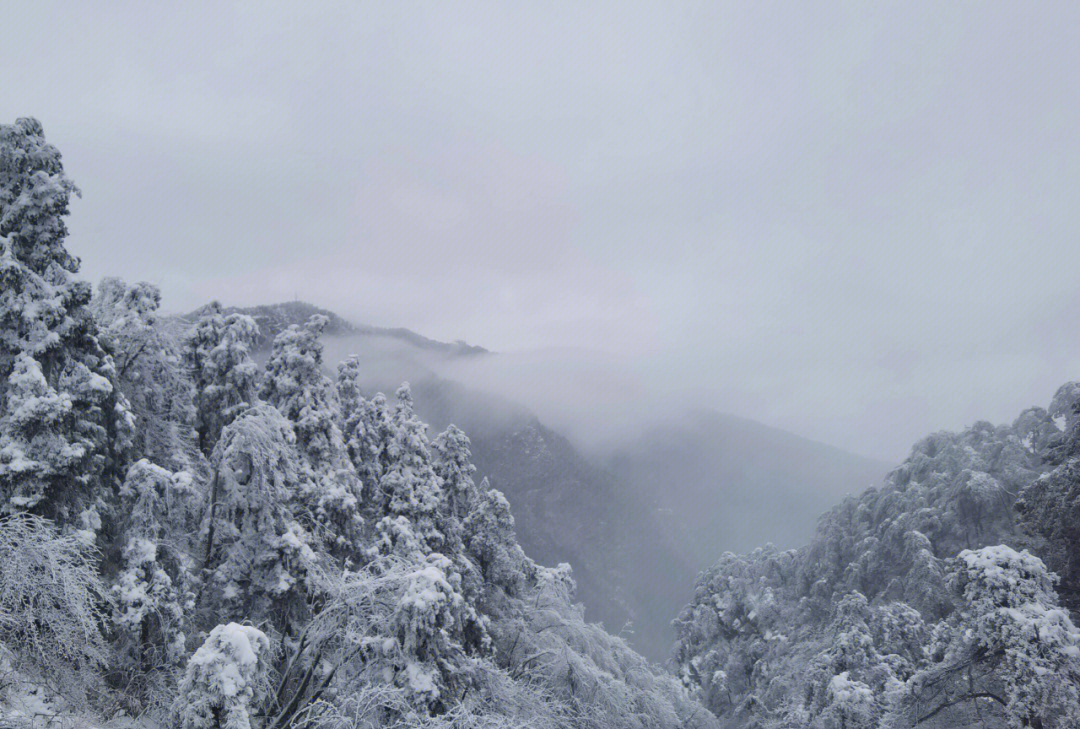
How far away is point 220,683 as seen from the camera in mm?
7371

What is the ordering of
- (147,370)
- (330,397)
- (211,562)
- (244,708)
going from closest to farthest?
(244,708) → (211,562) → (147,370) → (330,397)

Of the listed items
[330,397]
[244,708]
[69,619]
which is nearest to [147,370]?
[330,397]

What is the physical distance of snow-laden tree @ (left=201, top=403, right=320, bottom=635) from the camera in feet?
48.6

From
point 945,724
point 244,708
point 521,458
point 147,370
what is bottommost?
point 521,458

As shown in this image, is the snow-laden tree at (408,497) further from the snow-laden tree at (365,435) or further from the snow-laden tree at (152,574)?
the snow-laden tree at (152,574)

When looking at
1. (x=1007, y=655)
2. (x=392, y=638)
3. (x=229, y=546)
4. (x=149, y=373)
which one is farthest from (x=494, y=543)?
(x=1007, y=655)

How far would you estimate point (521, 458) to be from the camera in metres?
131

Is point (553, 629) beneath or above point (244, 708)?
beneath

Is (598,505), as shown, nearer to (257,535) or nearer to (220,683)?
(257,535)

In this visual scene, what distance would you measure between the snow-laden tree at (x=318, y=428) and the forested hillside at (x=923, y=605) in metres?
15.5

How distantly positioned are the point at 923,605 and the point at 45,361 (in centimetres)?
3465

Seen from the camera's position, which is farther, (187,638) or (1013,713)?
(187,638)

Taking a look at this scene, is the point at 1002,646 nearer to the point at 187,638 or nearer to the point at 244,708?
the point at 244,708

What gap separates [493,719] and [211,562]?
35.8 feet
